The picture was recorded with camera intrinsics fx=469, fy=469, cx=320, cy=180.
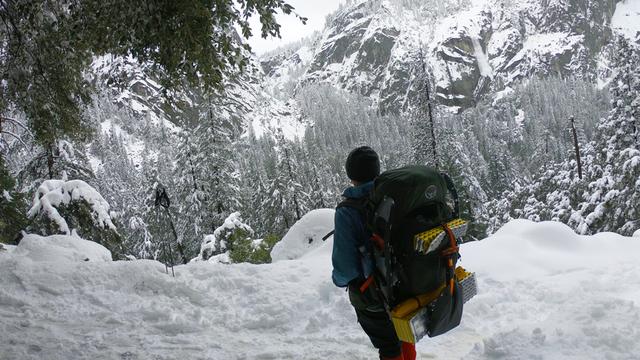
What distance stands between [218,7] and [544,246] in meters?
6.50

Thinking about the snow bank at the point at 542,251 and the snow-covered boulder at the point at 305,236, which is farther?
the snow-covered boulder at the point at 305,236

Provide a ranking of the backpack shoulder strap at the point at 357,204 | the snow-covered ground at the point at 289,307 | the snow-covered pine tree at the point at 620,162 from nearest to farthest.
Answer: the backpack shoulder strap at the point at 357,204, the snow-covered ground at the point at 289,307, the snow-covered pine tree at the point at 620,162

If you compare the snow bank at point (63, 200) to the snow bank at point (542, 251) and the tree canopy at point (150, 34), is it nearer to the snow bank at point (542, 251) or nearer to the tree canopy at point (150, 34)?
the tree canopy at point (150, 34)

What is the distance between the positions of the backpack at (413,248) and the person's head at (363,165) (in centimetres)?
27

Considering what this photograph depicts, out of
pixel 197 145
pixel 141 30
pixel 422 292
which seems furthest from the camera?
pixel 197 145

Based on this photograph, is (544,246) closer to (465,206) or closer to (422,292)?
(422,292)

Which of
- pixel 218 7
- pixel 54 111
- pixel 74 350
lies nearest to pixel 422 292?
pixel 218 7

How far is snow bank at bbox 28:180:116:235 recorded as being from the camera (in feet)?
36.4

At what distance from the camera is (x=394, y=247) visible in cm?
339

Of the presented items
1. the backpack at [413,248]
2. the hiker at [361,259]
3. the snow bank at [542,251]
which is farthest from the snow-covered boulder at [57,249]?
the snow bank at [542,251]

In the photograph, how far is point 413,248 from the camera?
3.30 m

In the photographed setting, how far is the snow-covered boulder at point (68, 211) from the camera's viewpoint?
11141 mm

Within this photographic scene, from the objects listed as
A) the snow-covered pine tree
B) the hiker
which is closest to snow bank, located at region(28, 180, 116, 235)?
the hiker

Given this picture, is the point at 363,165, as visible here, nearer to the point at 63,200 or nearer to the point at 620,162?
the point at 63,200
